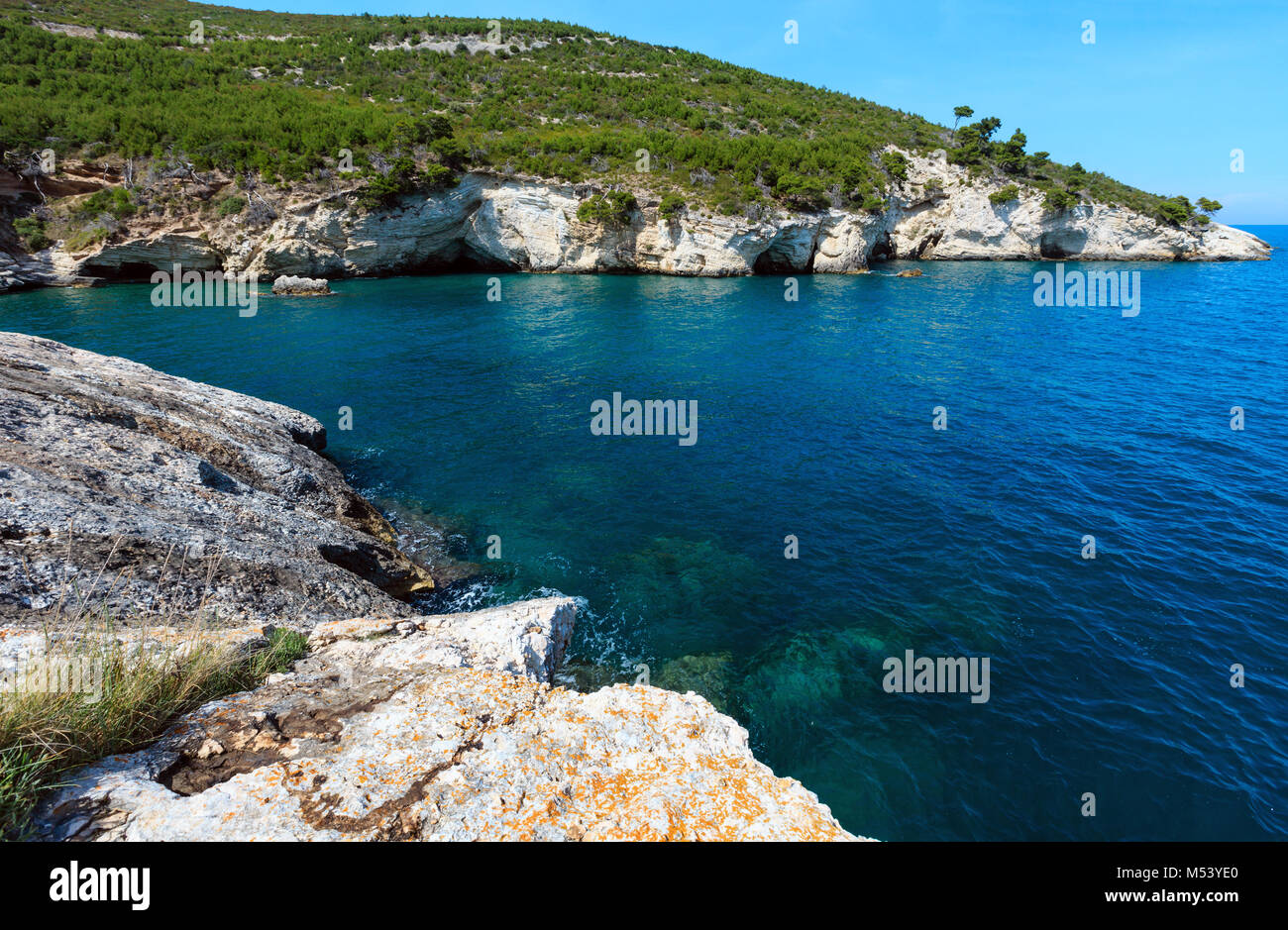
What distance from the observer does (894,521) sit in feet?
56.7

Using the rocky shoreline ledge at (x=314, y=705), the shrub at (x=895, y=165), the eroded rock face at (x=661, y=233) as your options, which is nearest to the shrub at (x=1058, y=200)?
the eroded rock face at (x=661, y=233)

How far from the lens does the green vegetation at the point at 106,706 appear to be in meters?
4.41

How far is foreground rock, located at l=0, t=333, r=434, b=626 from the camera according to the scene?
7.69m

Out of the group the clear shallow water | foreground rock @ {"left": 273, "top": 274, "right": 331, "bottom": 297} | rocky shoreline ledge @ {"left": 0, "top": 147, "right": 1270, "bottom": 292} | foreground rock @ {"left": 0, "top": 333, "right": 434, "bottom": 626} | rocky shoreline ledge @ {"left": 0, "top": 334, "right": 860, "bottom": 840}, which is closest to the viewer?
rocky shoreline ledge @ {"left": 0, "top": 334, "right": 860, "bottom": 840}

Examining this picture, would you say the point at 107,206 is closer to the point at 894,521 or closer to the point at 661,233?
the point at 661,233

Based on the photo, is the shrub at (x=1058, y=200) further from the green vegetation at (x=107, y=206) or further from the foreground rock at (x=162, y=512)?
the green vegetation at (x=107, y=206)

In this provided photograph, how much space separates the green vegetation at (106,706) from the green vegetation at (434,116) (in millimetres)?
61855

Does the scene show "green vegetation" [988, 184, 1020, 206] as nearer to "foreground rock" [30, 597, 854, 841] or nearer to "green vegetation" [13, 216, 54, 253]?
"foreground rock" [30, 597, 854, 841]

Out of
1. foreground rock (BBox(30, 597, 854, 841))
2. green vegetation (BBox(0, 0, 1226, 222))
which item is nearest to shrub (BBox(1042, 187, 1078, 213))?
green vegetation (BBox(0, 0, 1226, 222))

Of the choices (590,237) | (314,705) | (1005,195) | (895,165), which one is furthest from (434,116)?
(314,705)

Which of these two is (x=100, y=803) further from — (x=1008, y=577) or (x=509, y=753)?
(x=1008, y=577)

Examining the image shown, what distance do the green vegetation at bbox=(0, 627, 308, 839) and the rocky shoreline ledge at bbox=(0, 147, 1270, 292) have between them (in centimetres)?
6127
